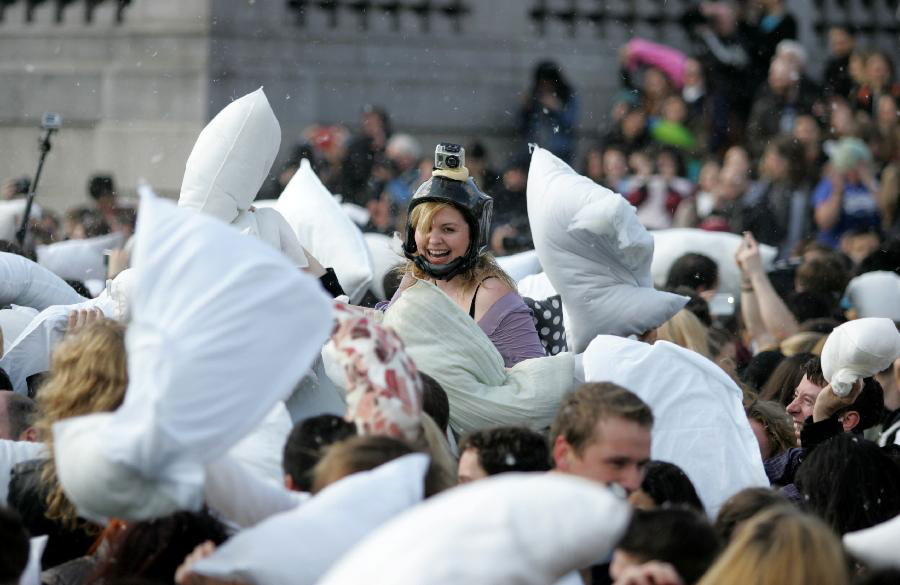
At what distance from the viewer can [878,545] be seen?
3.62m

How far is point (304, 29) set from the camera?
1405cm

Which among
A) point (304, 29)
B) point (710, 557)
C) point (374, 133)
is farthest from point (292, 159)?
point (710, 557)

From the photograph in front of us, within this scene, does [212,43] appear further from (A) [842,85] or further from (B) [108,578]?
(B) [108,578]

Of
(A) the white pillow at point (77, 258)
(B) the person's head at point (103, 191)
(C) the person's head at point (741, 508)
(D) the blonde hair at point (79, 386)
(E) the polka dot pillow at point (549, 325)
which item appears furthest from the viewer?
(B) the person's head at point (103, 191)

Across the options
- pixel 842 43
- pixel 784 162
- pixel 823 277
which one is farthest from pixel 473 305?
pixel 842 43

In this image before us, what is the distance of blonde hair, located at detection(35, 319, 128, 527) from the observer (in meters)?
4.29

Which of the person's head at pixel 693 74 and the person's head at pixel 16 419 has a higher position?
the person's head at pixel 693 74

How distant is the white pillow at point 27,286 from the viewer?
674cm

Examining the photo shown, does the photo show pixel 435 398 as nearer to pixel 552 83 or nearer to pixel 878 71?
pixel 878 71

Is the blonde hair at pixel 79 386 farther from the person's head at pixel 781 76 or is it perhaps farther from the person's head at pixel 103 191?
the person's head at pixel 781 76

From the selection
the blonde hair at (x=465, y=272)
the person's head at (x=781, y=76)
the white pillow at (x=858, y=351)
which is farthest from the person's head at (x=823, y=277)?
the person's head at (x=781, y=76)

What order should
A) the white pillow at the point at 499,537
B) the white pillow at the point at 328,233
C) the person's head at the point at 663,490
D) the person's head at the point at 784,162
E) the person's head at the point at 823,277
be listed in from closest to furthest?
the white pillow at the point at 499,537, the person's head at the point at 663,490, the white pillow at the point at 328,233, the person's head at the point at 823,277, the person's head at the point at 784,162

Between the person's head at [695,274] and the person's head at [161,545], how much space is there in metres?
4.83

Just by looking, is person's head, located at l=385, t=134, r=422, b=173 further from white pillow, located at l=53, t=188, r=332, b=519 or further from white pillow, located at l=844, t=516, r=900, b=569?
white pillow, located at l=844, t=516, r=900, b=569
